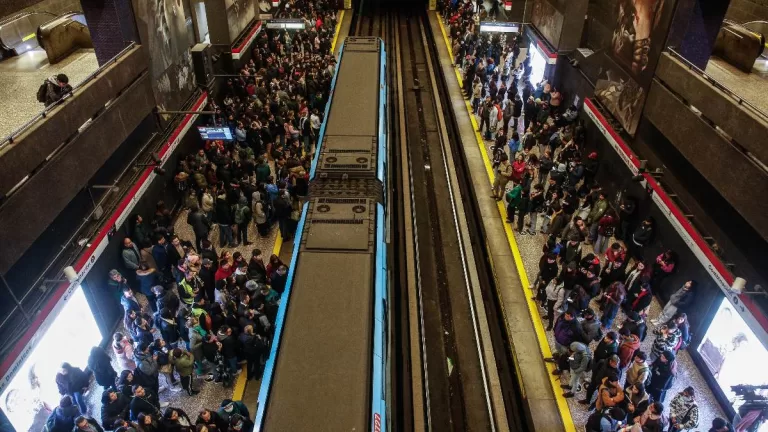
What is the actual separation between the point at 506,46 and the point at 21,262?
2151 centimetres

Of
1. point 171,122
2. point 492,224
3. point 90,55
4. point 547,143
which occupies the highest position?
point 90,55

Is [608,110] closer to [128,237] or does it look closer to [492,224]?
[492,224]

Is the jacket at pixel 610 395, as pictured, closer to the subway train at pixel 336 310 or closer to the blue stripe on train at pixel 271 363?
the subway train at pixel 336 310

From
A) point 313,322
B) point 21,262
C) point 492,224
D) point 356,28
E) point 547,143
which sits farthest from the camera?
point 356,28

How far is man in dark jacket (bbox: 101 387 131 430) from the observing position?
764 centimetres

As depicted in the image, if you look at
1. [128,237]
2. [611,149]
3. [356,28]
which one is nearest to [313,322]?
[128,237]

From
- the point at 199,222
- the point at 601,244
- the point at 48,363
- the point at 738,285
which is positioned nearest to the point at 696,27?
the point at 601,244

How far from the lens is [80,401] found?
28.1 ft

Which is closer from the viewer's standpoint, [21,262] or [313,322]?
[313,322]

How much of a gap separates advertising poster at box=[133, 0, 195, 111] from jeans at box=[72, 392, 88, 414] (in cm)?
740

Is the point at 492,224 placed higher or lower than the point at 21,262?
lower

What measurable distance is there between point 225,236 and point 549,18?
14.8 meters

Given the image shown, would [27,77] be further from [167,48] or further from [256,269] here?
[256,269]

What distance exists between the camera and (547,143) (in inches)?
640
